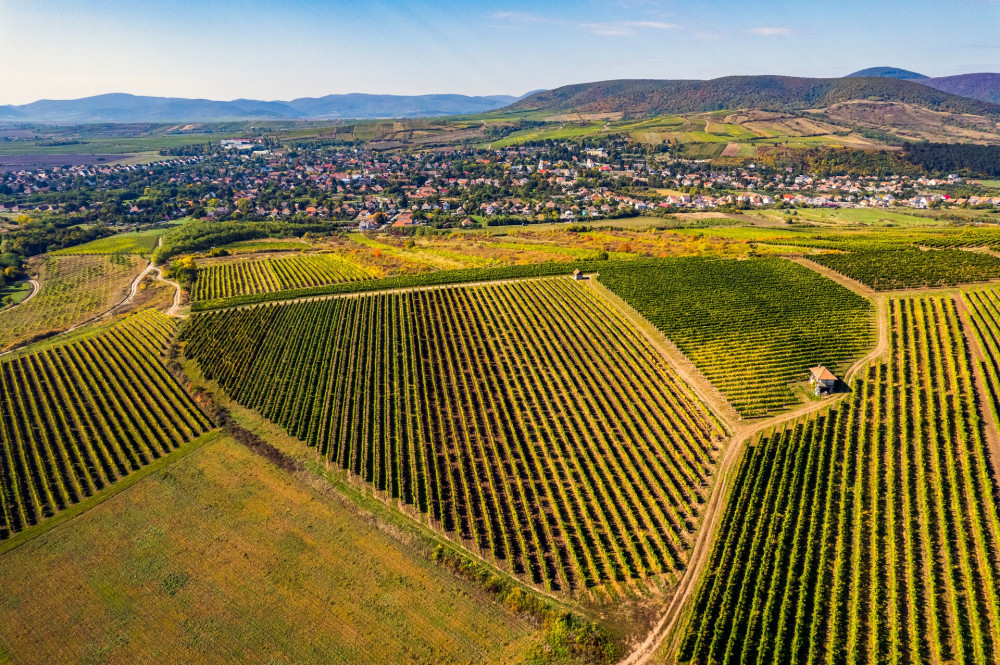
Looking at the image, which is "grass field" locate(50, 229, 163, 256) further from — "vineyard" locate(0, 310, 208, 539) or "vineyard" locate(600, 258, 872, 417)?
"vineyard" locate(600, 258, 872, 417)

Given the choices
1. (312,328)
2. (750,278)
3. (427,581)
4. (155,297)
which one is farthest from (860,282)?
(155,297)

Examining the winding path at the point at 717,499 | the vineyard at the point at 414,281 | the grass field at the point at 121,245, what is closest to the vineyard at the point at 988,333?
the winding path at the point at 717,499

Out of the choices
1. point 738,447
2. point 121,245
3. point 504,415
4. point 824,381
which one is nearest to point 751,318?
point 824,381

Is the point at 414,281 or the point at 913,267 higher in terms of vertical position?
the point at 913,267

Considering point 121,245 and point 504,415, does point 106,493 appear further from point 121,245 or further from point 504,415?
point 121,245

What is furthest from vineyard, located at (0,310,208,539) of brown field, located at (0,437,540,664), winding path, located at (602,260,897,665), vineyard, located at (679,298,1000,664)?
vineyard, located at (679,298,1000,664)

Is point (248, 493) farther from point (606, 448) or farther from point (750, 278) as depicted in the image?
point (750, 278)
